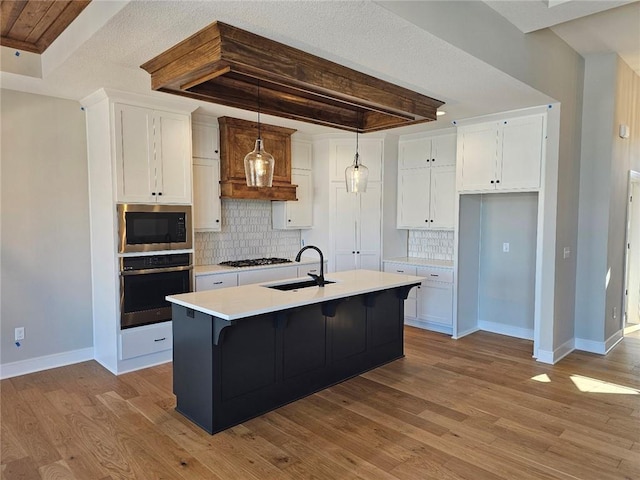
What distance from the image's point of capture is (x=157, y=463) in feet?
8.34

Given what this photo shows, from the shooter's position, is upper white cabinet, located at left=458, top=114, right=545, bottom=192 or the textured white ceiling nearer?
the textured white ceiling

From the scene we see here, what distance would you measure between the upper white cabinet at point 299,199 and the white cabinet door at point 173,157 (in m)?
1.62

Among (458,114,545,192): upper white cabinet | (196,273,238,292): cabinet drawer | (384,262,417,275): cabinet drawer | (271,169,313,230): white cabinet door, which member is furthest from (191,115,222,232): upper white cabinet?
(458,114,545,192): upper white cabinet

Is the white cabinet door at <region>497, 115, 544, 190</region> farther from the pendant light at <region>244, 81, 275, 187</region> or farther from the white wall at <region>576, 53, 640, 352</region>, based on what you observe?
the pendant light at <region>244, 81, 275, 187</region>

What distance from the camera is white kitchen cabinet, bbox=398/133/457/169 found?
541 centimetres

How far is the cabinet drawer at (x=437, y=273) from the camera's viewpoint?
5.19 metres

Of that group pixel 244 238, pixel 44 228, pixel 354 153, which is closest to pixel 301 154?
pixel 354 153

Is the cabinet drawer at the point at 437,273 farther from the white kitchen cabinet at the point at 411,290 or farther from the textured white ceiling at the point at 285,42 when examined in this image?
the textured white ceiling at the point at 285,42

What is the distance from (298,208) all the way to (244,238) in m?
0.86

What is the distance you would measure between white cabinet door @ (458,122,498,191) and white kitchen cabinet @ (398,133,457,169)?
1.28 ft

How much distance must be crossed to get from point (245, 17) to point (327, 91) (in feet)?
3.23

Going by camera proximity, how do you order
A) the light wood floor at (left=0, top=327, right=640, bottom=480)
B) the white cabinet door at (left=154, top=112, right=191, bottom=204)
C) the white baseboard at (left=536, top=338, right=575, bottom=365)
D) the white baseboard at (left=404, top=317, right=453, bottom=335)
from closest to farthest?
1. the light wood floor at (left=0, top=327, right=640, bottom=480)
2. the white cabinet door at (left=154, top=112, right=191, bottom=204)
3. the white baseboard at (left=536, top=338, right=575, bottom=365)
4. the white baseboard at (left=404, top=317, right=453, bottom=335)

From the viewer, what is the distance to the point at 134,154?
395 centimetres

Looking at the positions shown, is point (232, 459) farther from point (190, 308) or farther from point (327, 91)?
point (327, 91)
